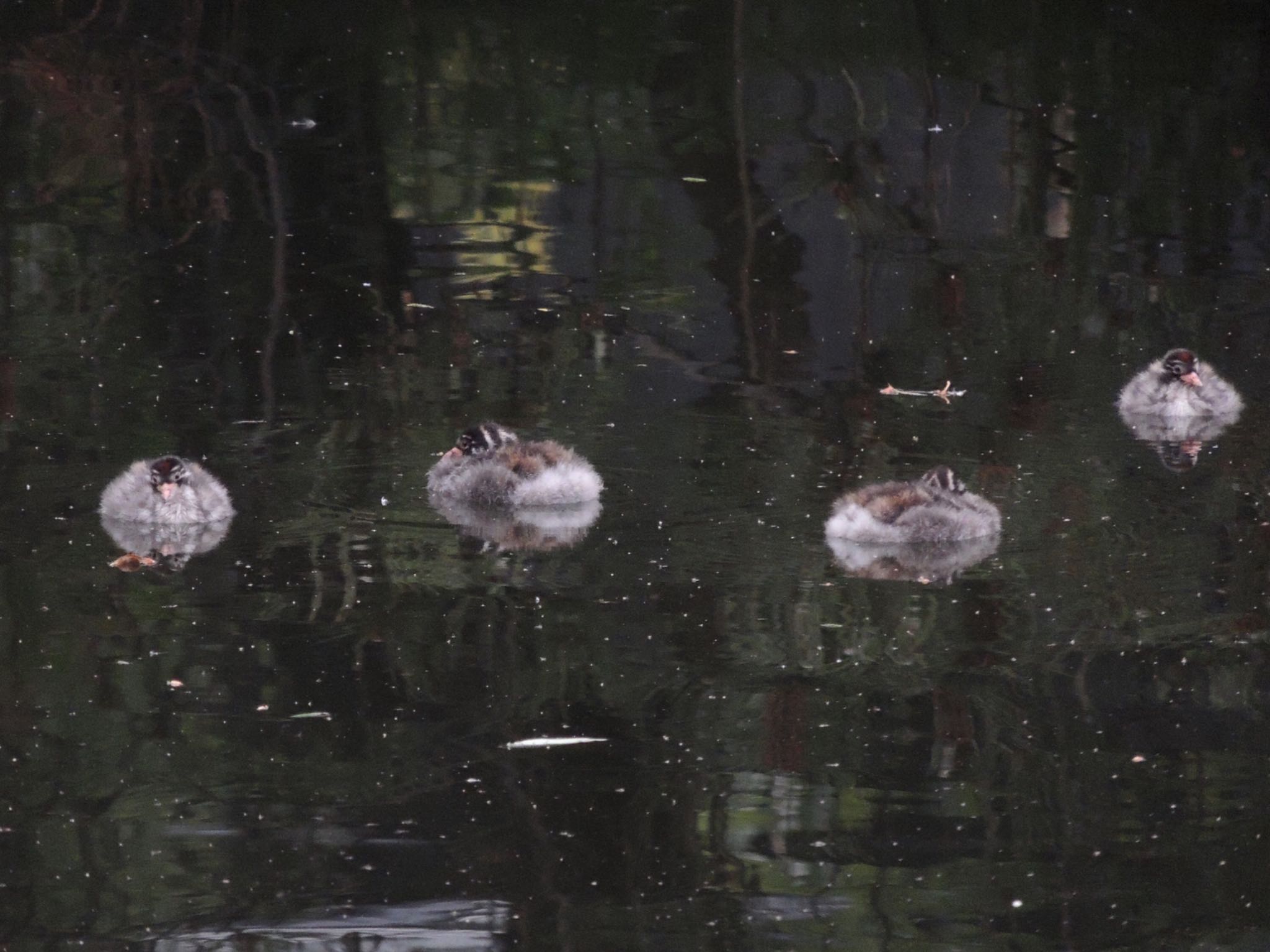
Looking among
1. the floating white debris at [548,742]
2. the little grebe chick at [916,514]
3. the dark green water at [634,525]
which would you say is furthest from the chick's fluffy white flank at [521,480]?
the floating white debris at [548,742]

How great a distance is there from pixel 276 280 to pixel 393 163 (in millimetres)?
3124

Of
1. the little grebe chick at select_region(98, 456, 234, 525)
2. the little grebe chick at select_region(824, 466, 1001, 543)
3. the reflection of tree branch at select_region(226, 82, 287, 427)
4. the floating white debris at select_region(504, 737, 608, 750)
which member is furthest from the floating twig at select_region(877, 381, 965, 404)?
the floating white debris at select_region(504, 737, 608, 750)

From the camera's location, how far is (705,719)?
5379 millimetres

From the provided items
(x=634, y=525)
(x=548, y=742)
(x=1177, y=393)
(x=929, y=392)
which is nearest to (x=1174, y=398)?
(x=1177, y=393)

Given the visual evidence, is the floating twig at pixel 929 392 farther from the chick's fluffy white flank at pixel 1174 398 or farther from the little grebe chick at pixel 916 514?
the little grebe chick at pixel 916 514

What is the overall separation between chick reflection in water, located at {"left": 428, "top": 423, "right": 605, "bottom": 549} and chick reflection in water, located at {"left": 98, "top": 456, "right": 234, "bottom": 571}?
766 millimetres

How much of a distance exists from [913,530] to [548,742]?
199cm

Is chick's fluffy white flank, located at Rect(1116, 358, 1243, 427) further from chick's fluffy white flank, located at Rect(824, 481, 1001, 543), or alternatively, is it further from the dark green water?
chick's fluffy white flank, located at Rect(824, 481, 1001, 543)

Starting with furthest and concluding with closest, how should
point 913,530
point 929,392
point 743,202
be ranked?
point 743,202
point 929,392
point 913,530

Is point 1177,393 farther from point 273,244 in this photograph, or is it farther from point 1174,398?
point 273,244

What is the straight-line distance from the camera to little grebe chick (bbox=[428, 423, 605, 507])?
286 inches

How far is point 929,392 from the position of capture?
871 cm

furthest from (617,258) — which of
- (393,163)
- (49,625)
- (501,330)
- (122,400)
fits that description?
(49,625)

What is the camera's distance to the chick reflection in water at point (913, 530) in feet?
22.1
